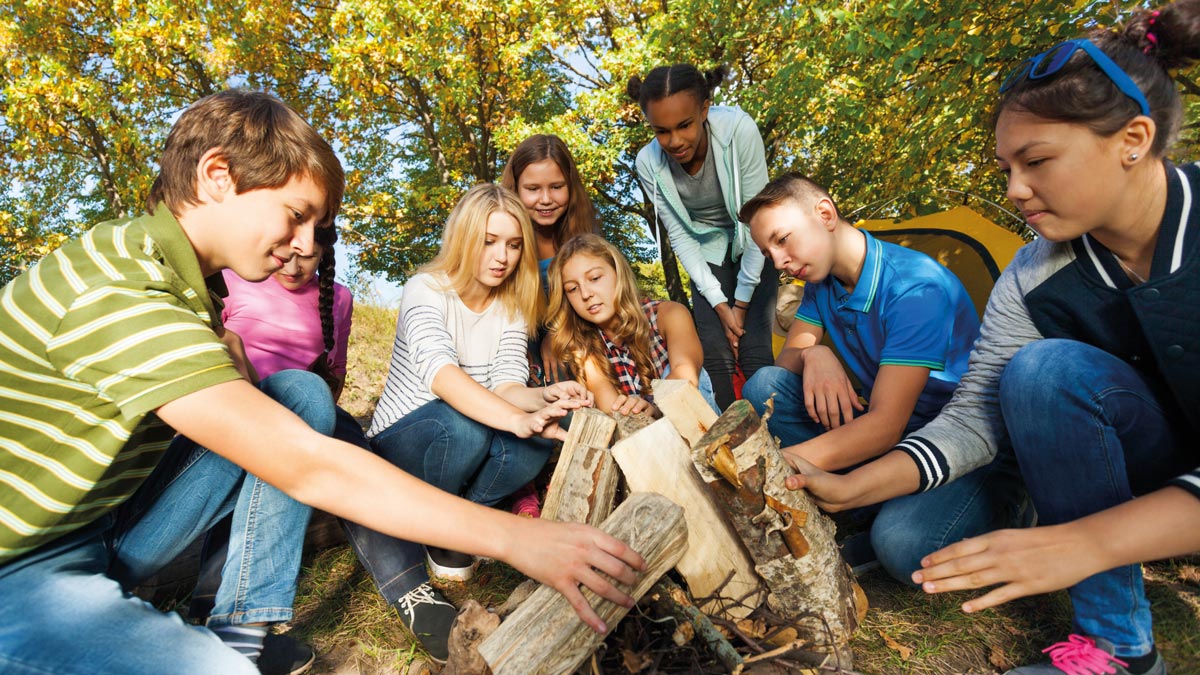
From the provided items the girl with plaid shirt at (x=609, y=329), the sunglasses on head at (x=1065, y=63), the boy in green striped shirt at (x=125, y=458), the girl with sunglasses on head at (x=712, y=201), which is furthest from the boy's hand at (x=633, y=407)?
the sunglasses on head at (x=1065, y=63)

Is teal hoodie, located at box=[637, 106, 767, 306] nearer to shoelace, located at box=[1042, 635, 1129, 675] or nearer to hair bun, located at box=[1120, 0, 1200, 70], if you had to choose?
hair bun, located at box=[1120, 0, 1200, 70]

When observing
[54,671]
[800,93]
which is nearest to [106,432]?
[54,671]

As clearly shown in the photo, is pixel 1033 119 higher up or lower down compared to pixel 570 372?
higher up

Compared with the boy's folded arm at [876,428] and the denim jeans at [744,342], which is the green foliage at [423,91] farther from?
the boy's folded arm at [876,428]

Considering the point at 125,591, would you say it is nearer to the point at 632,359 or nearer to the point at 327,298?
the point at 327,298

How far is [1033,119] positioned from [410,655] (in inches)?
96.5

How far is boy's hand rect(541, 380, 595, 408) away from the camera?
2324mm

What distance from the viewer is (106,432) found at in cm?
135

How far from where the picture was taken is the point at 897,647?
75.5 inches

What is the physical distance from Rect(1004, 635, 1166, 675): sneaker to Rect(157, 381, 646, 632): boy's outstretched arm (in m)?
1.22

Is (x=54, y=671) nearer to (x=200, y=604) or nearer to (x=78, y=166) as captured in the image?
(x=200, y=604)

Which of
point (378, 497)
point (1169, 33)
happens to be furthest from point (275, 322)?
point (1169, 33)

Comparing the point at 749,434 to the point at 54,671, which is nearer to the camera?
the point at 54,671

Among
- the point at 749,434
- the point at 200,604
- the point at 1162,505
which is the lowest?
the point at 200,604
